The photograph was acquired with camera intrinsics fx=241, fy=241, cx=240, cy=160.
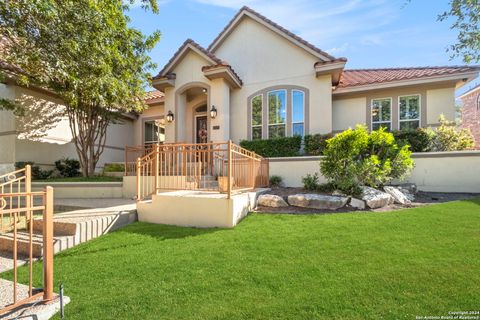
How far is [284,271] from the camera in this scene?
3221 mm

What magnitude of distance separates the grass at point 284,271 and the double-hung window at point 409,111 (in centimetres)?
695

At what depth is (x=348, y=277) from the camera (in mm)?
2986

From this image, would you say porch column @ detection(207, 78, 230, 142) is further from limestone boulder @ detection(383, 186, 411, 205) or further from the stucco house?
limestone boulder @ detection(383, 186, 411, 205)

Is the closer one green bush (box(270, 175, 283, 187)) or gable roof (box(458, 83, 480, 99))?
green bush (box(270, 175, 283, 187))

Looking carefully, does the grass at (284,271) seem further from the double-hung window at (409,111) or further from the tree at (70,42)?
the double-hung window at (409,111)

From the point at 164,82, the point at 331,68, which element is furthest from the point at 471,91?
the point at 164,82

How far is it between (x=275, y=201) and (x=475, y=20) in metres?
8.18

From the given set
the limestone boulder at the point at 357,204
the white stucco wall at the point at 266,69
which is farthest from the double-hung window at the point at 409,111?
the limestone boulder at the point at 357,204

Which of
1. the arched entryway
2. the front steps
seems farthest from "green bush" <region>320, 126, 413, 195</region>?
the arched entryway

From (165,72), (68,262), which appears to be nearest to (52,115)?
(165,72)

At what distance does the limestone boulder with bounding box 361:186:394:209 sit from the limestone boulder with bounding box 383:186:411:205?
0.82 feet

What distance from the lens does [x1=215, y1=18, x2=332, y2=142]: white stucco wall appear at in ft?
35.1

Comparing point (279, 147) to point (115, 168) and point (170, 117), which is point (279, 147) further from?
point (115, 168)

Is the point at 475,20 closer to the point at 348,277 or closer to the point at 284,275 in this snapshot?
the point at 348,277
